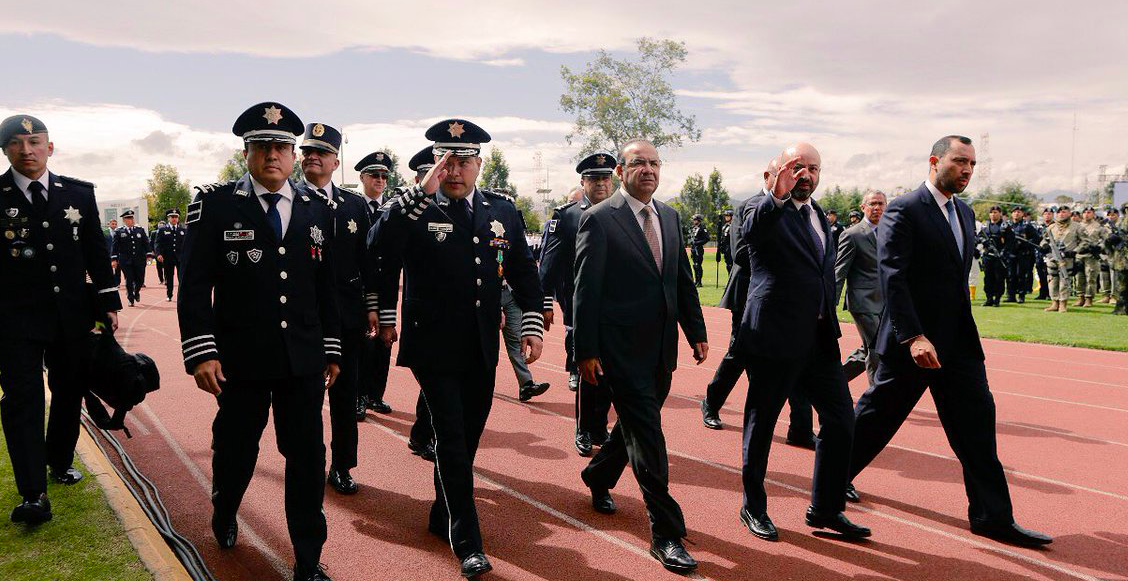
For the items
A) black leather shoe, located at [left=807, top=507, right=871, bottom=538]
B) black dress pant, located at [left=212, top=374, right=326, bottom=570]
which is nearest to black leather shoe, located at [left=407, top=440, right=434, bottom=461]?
black dress pant, located at [left=212, top=374, right=326, bottom=570]

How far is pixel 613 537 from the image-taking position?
14.5 feet

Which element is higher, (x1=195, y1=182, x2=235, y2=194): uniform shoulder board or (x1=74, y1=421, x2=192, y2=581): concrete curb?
(x1=195, y1=182, x2=235, y2=194): uniform shoulder board

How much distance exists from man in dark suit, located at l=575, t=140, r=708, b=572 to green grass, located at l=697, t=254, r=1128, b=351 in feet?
34.4

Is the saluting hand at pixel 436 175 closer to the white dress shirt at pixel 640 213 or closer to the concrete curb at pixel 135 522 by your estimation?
the white dress shirt at pixel 640 213

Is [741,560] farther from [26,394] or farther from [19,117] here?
[19,117]

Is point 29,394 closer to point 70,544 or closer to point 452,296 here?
point 70,544

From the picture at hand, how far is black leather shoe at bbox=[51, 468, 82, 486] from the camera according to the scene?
502cm

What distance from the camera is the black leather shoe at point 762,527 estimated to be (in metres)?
4.37

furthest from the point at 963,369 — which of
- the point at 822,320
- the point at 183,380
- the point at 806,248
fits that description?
the point at 183,380

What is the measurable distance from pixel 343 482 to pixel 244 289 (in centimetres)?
193

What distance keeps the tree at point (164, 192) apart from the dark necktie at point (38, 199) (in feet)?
248

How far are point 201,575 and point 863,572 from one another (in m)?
3.18

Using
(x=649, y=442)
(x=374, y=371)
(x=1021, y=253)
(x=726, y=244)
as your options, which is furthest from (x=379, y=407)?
(x=1021, y=253)

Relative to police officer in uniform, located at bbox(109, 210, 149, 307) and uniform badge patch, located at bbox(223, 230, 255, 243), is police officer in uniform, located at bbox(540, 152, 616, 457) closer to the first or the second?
uniform badge patch, located at bbox(223, 230, 255, 243)
